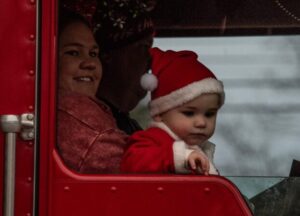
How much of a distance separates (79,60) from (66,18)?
0.18 meters

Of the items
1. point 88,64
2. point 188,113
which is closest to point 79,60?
point 88,64

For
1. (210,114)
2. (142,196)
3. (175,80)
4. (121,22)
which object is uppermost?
(121,22)

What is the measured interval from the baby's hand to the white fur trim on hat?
0.22 metres

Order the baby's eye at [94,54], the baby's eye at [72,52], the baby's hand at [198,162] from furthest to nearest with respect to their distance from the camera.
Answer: the baby's eye at [94,54] → the baby's eye at [72,52] → the baby's hand at [198,162]

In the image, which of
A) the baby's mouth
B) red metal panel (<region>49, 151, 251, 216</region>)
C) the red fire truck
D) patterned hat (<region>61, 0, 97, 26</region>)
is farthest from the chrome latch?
patterned hat (<region>61, 0, 97, 26</region>)

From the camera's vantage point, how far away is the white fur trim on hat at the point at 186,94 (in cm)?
268

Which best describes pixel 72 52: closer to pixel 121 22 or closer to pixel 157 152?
pixel 121 22

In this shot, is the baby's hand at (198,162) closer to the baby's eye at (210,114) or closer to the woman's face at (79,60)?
the baby's eye at (210,114)

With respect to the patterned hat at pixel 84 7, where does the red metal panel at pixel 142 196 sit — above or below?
below

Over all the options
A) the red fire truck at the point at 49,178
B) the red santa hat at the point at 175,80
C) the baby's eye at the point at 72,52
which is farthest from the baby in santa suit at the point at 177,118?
the baby's eye at the point at 72,52

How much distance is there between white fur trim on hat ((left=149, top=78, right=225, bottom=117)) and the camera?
2.68 m

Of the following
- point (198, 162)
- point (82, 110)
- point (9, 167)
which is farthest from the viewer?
point (82, 110)

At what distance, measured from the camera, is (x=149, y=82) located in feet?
8.91

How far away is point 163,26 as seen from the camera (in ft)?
9.40
